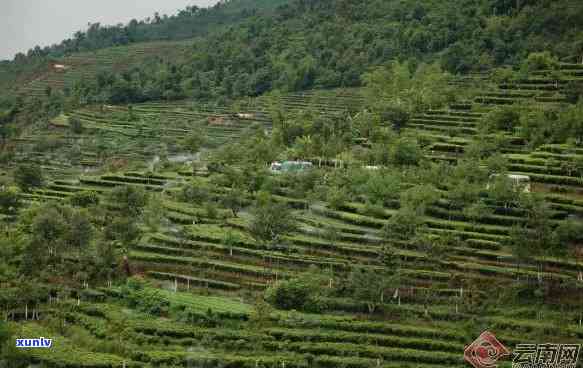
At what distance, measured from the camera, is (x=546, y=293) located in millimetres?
27797

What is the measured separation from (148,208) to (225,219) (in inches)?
124

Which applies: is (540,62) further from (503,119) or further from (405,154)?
(405,154)

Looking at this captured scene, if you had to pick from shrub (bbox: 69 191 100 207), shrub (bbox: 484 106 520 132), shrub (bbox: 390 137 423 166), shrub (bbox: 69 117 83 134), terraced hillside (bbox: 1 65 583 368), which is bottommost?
terraced hillside (bbox: 1 65 583 368)

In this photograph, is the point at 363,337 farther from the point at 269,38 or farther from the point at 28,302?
the point at 269,38

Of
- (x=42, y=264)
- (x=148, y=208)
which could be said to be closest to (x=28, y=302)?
(x=42, y=264)

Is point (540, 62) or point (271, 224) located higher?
point (540, 62)

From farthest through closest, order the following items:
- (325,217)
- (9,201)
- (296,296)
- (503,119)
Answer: (503,119) < (9,201) < (325,217) < (296,296)

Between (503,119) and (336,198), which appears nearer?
(336,198)

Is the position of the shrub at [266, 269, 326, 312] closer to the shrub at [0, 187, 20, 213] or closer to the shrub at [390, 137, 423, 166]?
the shrub at [390, 137, 423, 166]

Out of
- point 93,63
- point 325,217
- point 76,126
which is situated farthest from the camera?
point 93,63

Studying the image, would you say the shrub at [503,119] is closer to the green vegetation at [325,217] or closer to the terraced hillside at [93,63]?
the green vegetation at [325,217]

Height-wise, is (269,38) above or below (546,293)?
above

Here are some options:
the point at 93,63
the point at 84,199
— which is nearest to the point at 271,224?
the point at 84,199

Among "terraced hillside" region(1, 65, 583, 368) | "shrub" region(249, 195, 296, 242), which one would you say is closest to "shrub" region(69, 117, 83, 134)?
"terraced hillside" region(1, 65, 583, 368)
